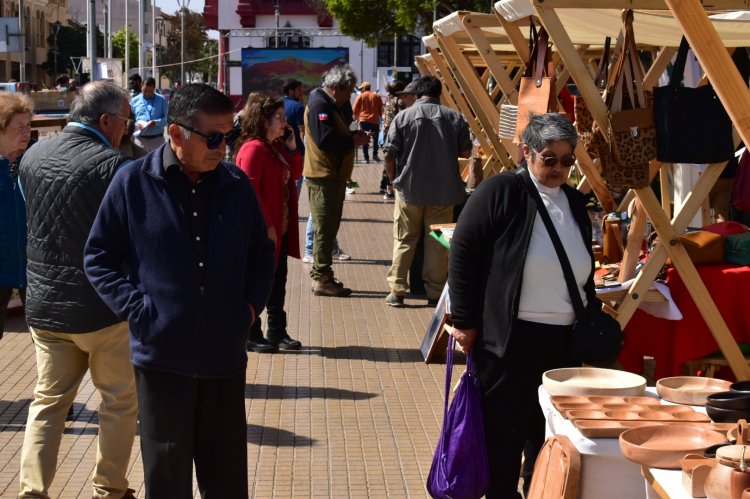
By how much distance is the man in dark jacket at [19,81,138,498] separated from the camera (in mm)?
4961

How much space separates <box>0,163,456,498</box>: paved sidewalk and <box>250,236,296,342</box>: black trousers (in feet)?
0.59

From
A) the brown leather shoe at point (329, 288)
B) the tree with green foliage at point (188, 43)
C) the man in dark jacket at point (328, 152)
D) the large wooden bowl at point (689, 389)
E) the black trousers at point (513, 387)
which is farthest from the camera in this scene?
the tree with green foliage at point (188, 43)

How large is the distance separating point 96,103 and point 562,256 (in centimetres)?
210

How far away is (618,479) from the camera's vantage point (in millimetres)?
3674

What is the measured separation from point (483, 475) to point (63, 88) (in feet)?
115

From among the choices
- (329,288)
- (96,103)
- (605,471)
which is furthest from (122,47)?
(605,471)

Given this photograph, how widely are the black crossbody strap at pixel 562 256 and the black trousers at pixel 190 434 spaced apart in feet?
4.43

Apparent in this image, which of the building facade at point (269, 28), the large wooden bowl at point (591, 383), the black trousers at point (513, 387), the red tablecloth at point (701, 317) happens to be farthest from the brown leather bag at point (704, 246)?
the building facade at point (269, 28)

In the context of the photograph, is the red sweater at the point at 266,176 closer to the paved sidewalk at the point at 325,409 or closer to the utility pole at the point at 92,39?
the paved sidewalk at the point at 325,409

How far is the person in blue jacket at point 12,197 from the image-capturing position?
601 cm

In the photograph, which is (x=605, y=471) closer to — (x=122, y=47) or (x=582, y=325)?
(x=582, y=325)

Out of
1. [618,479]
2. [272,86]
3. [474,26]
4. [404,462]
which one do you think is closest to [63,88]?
[272,86]

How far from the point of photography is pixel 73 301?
495 centimetres

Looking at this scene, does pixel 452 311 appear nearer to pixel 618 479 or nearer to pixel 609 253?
pixel 618 479
